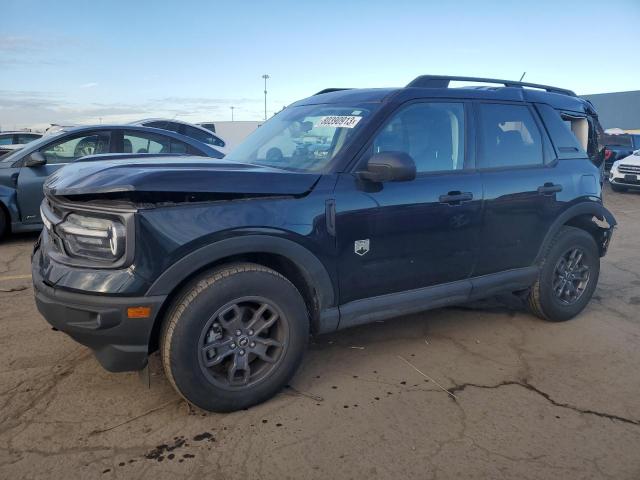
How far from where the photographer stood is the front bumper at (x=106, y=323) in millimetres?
2535

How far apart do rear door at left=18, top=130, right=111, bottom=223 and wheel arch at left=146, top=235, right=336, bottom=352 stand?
5.05 metres

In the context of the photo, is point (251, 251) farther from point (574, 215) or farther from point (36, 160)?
point (36, 160)

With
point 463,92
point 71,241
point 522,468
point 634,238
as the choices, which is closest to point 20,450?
point 71,241

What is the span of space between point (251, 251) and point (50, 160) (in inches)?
221

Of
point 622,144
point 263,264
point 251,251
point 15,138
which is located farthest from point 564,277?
point 622,144

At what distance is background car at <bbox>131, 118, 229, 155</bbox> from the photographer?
1048 centimetres

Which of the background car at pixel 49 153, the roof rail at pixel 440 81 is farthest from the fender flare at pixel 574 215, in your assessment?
the background car at pixel 49 153

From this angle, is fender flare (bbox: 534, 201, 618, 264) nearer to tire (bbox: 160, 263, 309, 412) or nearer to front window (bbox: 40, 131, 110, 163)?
tire (bbox: 160, 263, 309, 412)

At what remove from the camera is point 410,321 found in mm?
4398

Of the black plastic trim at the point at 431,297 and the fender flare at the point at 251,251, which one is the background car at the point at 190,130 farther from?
the fender flare at the point at 251,251

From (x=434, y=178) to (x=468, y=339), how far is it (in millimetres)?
1399

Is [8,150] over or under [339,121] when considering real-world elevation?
under

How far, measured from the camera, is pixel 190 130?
11539 millimetres

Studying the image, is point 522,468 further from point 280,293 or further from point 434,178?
point 434,178
